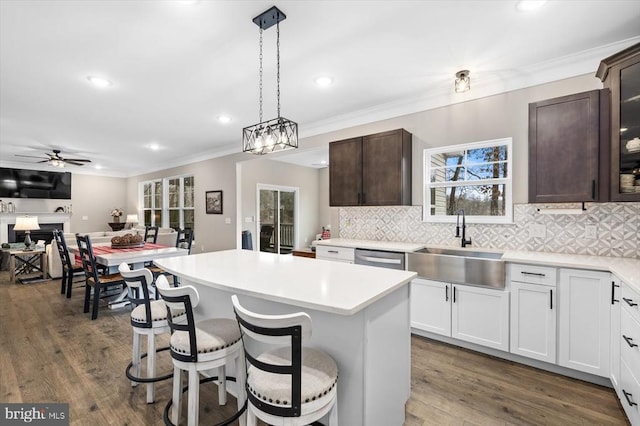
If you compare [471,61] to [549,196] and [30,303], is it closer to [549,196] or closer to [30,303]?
[549,196]

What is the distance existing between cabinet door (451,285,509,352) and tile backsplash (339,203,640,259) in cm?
69

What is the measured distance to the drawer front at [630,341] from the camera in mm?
1600

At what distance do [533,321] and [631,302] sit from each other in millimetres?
726

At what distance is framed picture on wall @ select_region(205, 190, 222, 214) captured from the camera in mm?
6262

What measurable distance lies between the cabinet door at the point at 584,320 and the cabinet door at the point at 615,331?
0.12ft

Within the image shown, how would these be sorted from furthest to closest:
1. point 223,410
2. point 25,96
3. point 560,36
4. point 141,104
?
point 141,104, point 25,96, point 560,36, point 223,410

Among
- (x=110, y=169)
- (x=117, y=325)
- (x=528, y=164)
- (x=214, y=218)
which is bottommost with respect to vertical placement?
(x=117, y=325)

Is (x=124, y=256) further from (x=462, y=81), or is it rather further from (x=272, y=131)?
(x=462, y=81)

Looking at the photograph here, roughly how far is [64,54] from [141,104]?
3.96ft

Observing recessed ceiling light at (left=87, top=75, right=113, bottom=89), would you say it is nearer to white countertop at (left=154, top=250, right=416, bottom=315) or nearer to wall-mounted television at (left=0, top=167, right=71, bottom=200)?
white countertop at (left=154, top=250, right=416, bottom=315)

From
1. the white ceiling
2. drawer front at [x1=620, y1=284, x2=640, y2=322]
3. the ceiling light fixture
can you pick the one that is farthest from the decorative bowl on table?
drawer front at [x1=620, y1=284, x2=640, y2=322]

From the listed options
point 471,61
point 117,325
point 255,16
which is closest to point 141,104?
point 255,16

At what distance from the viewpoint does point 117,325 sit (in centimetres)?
337

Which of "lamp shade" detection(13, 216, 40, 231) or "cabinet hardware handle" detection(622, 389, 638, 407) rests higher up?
"lamp shade" detection(13, 216, 40, 231)
